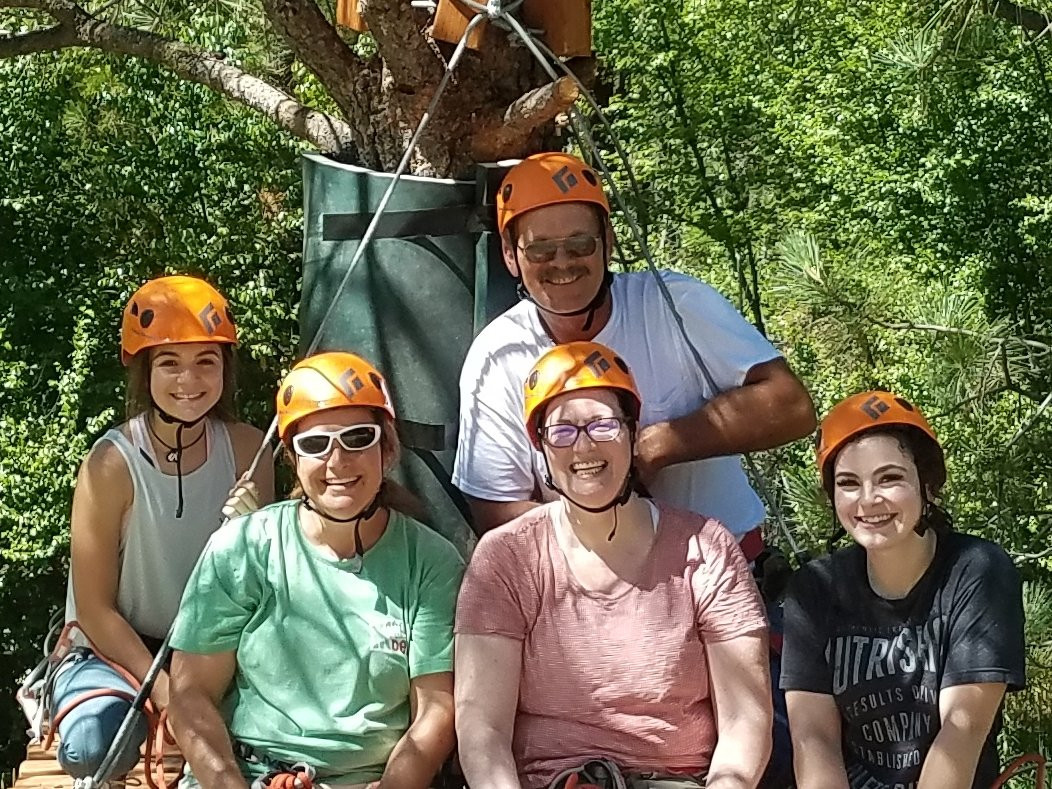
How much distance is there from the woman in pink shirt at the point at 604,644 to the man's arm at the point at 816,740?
0.27ft

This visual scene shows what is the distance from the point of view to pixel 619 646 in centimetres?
277

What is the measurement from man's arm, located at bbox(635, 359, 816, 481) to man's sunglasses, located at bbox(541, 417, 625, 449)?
322 mm

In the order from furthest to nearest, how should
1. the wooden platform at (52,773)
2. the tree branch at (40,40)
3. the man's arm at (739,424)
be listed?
the tree branch at (40,40) → the wooden platform at (52,773) → the man's arm at (739,424)

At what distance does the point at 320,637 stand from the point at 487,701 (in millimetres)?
338

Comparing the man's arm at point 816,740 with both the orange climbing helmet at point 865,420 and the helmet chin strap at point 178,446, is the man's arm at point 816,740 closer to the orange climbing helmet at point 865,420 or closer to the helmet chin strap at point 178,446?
the orange climbing helmet at point 865,420

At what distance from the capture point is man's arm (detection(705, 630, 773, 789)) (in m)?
2.74

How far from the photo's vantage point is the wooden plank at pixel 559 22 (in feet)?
11.7

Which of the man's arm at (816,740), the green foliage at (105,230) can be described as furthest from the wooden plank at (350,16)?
the green foliage at (105,230)

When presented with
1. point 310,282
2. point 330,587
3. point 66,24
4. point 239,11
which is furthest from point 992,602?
point 239,11

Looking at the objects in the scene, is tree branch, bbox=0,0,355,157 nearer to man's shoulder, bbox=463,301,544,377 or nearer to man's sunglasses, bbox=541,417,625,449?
man's shoulder, bbox=463,301,544,377

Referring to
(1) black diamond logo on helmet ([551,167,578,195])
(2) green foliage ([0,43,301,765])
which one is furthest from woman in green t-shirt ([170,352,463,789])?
(2) green foliage ([0,43,301,765])

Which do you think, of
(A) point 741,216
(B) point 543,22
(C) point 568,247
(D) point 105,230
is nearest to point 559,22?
(B) point 543,22

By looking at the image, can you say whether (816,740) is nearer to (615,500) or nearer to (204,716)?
(615,500)

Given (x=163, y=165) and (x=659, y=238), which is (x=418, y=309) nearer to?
(x=163, y=165)
